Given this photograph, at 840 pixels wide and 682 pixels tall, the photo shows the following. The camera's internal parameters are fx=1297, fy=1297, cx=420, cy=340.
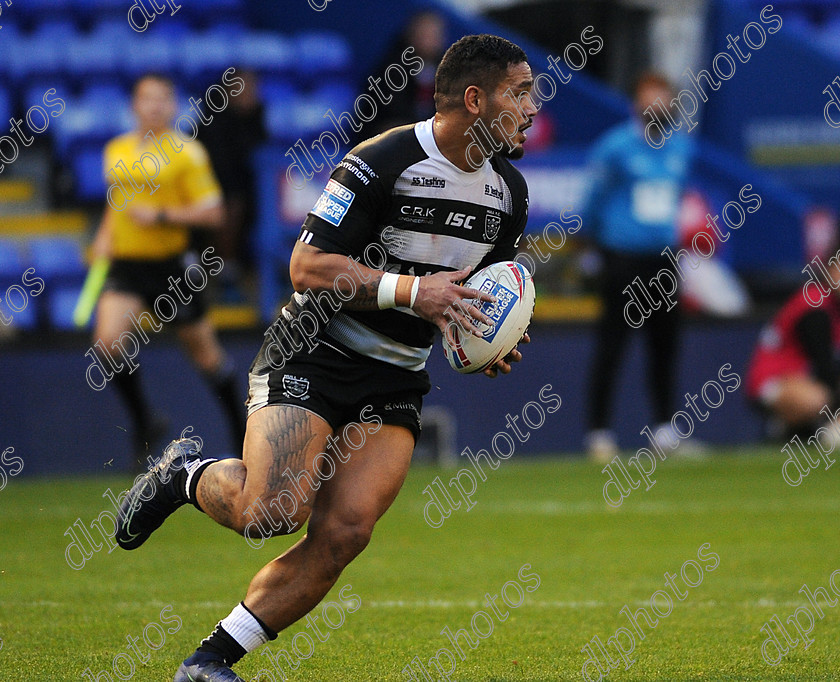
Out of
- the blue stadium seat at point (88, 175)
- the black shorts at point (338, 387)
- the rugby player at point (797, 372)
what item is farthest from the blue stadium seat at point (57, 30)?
the black shorts at point (338, 387)

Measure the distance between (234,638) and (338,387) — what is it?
889 mm

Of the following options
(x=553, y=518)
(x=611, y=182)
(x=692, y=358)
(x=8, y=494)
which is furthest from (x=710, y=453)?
(x=8, y=494)

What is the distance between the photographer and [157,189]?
924cm

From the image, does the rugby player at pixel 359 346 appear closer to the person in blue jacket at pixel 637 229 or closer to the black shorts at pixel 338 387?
the black shorts at pixel 338 387

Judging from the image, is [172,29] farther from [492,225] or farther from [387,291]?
[387,291]

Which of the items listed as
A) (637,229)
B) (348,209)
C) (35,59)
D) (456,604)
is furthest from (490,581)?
(35,59)

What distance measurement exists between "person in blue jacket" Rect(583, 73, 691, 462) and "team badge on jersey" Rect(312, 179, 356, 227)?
628 centimetres

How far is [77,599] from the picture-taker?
5496mm

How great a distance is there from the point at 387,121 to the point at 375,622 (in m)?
7.60

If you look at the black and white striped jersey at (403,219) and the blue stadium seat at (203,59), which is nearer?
the black and white striped jersey at (403,219)

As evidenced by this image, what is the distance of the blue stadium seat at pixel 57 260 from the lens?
1115 cm

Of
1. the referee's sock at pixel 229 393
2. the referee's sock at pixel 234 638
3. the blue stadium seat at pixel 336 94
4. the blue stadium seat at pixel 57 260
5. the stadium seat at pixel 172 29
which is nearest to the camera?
the referee's sock at pixel 234 638

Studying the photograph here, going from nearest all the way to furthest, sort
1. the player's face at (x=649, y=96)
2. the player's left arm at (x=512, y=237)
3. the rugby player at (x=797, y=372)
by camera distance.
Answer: the player's left arm at (x=512, y=237), the player's face at (x=649, y=96), the rugby player at (x=797, y=372)

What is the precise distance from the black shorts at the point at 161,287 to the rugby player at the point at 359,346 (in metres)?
4.42
